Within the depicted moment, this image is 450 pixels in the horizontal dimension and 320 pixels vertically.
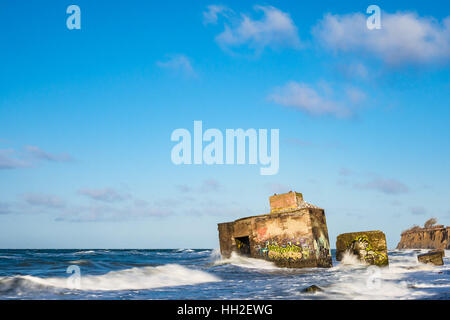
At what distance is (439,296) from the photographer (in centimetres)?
750

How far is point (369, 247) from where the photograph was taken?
16516 mm

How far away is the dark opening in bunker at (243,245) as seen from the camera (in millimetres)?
19000

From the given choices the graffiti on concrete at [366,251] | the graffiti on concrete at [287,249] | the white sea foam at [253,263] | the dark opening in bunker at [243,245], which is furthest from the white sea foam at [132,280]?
the graffiti on concrete at [366,251]

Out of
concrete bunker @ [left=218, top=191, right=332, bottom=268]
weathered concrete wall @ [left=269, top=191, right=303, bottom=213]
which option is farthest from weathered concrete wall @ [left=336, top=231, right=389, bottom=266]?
weathered concrete wall @ [left=269, top=191, right=303, bottom=213]

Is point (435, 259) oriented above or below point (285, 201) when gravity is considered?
below

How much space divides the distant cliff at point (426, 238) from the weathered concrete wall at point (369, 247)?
192 feet

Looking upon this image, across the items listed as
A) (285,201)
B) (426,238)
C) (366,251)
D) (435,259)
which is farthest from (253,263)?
(426,238)

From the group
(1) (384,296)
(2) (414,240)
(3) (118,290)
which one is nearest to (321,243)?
(1) (384,296)

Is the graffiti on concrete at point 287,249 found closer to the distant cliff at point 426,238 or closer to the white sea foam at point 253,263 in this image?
the white sea foam at point 253,263

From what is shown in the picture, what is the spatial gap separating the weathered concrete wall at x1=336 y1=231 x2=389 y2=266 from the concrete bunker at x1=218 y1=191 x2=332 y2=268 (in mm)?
1426

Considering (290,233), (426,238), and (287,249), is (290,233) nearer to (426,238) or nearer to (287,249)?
(287,249)

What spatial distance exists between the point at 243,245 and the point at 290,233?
3931 millimetres

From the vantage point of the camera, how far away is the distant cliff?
66.2 meters
